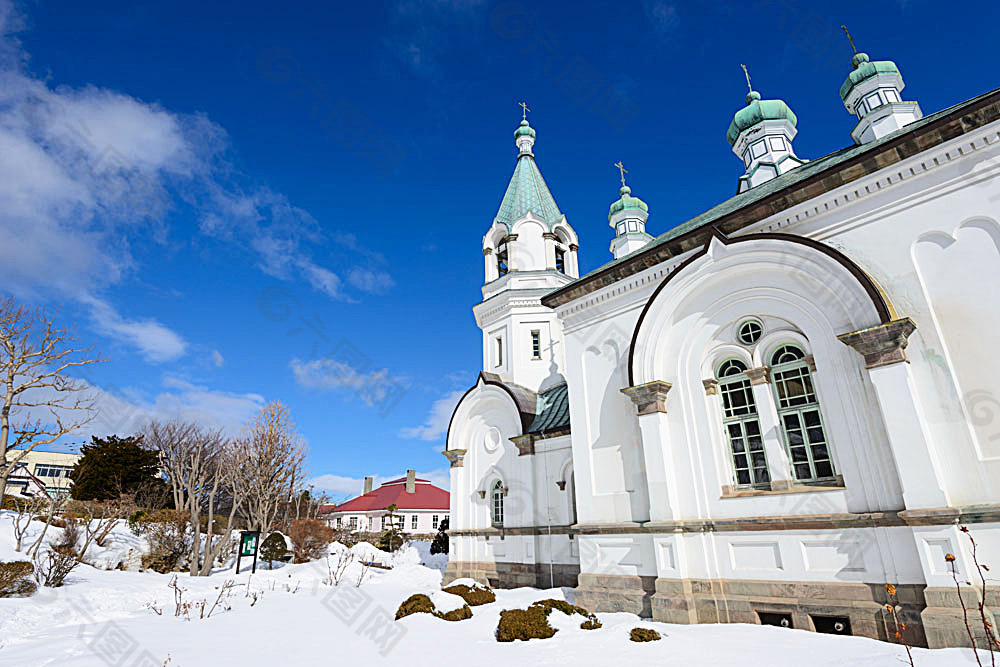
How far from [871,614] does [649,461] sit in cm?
401

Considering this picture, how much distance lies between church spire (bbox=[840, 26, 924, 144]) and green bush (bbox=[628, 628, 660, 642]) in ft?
44.8

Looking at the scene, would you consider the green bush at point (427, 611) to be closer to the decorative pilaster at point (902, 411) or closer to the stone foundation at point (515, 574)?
the stone foundation at point (515, 574)

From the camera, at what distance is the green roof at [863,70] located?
44.5ft

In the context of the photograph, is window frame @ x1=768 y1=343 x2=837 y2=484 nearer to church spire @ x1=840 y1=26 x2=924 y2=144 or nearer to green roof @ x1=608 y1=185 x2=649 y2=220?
church spire @ x1=840 y1=26 x2=924 y2=144

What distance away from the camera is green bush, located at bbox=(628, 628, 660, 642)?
7.93 metres

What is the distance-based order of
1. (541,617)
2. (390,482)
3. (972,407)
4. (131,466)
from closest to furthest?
(972,407)
(541,617)
(131,466)
(390,482)

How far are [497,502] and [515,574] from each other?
7.99 ft

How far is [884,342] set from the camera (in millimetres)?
7598

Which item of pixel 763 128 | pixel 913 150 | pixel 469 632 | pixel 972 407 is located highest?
pixel 763 128

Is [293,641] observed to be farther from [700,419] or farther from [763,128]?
[763,128]

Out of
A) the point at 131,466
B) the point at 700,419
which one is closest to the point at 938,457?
the point at 700,419

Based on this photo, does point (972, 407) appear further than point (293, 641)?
No

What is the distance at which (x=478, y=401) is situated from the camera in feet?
59.6

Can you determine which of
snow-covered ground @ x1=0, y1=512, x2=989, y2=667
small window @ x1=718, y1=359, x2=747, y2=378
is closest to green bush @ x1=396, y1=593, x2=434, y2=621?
snow-covered ground @ x1=0, y1=512, x2=989, y2=667
